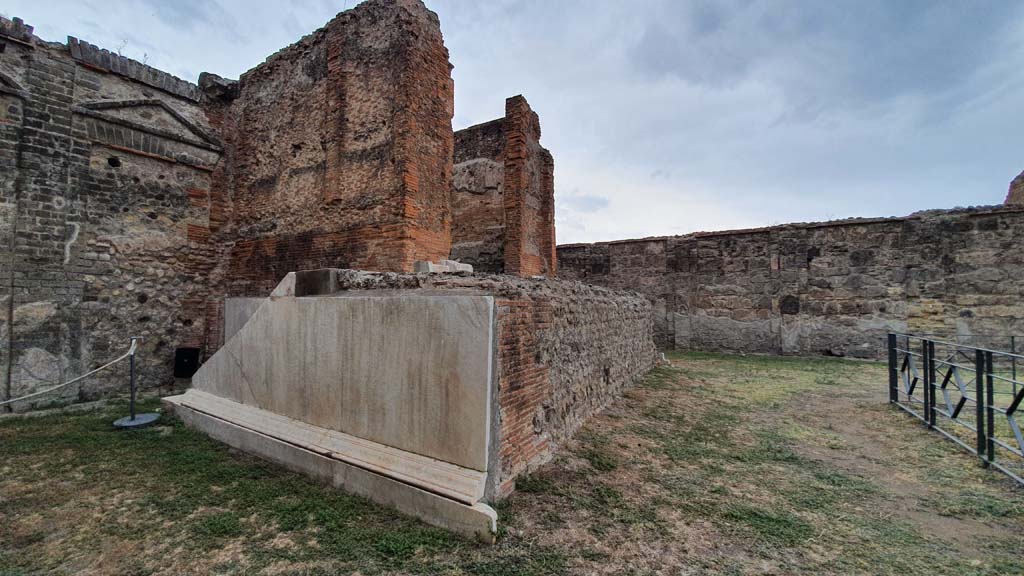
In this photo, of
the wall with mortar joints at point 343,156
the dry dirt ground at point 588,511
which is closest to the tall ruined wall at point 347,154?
the wall with mortar joints at point 343,156

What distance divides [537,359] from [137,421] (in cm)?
498

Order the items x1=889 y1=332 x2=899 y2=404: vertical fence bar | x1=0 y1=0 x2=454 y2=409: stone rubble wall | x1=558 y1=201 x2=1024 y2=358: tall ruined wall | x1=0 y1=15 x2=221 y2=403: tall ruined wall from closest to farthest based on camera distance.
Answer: x1=889 y1=332 x2=899 y2=404: vertical fence bar < x1=0 y1=15 x2=221 y2=403: tall ruined wall < x1=0 y1=0 x2=454 y2=409: stone rubble wall < x1=558 y1=201 x2=1024 y2=358: tall ruined wall

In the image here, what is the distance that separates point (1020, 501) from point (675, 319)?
30.0 ft

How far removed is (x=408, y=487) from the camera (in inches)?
113

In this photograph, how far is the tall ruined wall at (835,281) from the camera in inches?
352

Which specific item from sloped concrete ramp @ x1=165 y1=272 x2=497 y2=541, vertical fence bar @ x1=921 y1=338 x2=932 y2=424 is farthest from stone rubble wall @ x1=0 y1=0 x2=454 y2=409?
vertical fence bar @ x1=921 y1=338 x2=932 y2=424

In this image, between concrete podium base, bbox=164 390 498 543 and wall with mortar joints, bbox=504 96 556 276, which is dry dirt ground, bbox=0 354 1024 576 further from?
wall with mortar joints, bbox=504 96 556 276

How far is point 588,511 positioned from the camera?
290 cm

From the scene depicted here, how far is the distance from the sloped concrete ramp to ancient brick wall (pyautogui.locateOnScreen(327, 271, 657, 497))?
24 cm

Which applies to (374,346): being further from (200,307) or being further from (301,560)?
(200,307)

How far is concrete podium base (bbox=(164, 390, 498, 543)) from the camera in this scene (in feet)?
8.71

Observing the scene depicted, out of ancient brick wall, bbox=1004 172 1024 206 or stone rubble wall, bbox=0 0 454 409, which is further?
ancient brick wall, bbox=1004 172 1024 206

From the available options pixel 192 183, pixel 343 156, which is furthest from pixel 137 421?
pixel 192 183

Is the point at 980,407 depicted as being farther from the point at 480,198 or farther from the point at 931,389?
the point at 480,198
